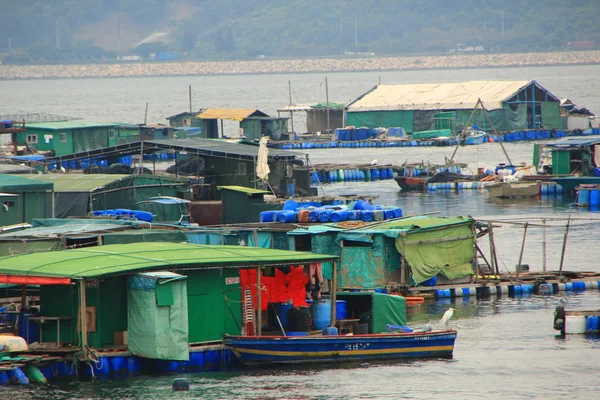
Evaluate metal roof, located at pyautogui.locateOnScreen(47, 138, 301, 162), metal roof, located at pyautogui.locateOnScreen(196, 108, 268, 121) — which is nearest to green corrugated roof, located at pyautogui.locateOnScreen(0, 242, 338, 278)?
metal roof, located at pyautogui.locateOnScreen(47, 138, 301, 162)

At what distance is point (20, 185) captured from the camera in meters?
44.9

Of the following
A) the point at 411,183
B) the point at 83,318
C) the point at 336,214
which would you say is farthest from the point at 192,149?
the point at 83,318

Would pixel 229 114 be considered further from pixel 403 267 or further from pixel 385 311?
pixel 385 311

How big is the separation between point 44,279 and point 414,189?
56.3 metres

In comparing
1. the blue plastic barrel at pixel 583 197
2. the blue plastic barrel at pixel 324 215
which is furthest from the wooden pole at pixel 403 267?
the blue plastic barrel at pixel 583 197

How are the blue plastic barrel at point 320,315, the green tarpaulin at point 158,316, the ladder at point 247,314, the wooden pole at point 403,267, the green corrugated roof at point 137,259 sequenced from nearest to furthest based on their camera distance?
the green tarpaulin at point 158,316 → the green corrugated roof at point 137,259 → the ladder at point 247,314 → the blue plastic barrel at point 320,315 → the wooden pole at point 403,267

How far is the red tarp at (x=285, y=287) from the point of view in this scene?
102ft

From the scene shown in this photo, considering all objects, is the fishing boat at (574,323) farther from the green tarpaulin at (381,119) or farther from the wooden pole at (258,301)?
the green tarpaulin at (381,119)

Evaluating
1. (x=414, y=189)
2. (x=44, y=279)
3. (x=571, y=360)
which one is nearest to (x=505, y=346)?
(x=571, y=360)

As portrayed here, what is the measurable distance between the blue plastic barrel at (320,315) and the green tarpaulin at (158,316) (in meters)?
4.63

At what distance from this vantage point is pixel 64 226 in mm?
38469

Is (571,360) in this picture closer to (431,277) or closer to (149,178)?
(431,277)

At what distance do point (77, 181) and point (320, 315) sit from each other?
22.9 metres

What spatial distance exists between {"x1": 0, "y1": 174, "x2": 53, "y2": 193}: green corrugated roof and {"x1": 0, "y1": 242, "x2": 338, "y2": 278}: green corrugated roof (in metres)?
15.0
